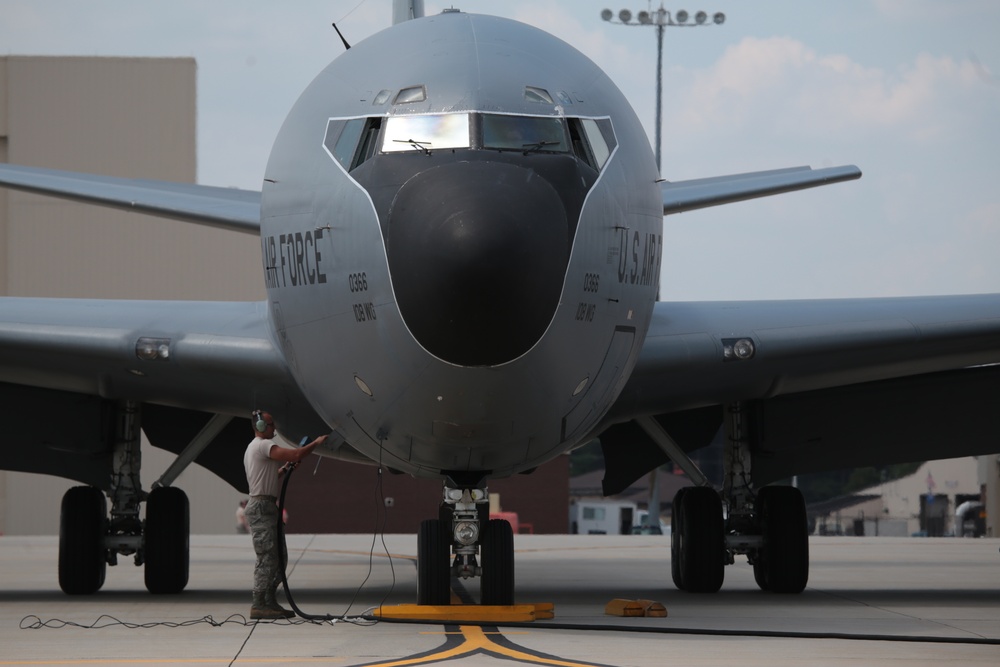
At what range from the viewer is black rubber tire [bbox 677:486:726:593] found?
47.0 ft

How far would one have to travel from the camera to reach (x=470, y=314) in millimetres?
8641

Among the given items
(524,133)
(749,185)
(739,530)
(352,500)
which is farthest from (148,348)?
(352,500)

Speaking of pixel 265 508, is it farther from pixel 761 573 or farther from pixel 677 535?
pixel 761 573

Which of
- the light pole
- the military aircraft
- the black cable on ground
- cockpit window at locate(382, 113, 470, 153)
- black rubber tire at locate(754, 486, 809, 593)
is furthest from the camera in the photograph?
the light pole

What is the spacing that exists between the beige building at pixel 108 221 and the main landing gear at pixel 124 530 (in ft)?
99.7

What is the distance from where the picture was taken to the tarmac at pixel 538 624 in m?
8.71

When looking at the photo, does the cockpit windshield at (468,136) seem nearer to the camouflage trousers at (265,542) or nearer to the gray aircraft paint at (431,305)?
→ the gray aircraft paint at (431,305)

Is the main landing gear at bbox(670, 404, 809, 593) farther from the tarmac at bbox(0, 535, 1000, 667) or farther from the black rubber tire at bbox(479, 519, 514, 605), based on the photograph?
the black rubber tire at bbox(479, 519, 514, 605)

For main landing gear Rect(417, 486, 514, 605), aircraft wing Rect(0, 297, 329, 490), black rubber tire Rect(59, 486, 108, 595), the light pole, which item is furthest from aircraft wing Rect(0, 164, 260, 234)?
the light pole

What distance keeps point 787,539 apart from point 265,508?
5.47 meters

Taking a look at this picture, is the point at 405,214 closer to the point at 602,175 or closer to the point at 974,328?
the point at 602,175

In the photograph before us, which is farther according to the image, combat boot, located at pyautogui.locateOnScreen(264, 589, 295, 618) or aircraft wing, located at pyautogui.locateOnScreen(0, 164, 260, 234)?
aircraft wing, located at pyautogui.locateOnScreen(0, 164, 260, 234)

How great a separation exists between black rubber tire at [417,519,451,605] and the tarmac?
29 centimetres

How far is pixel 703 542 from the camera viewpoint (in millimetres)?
14352
